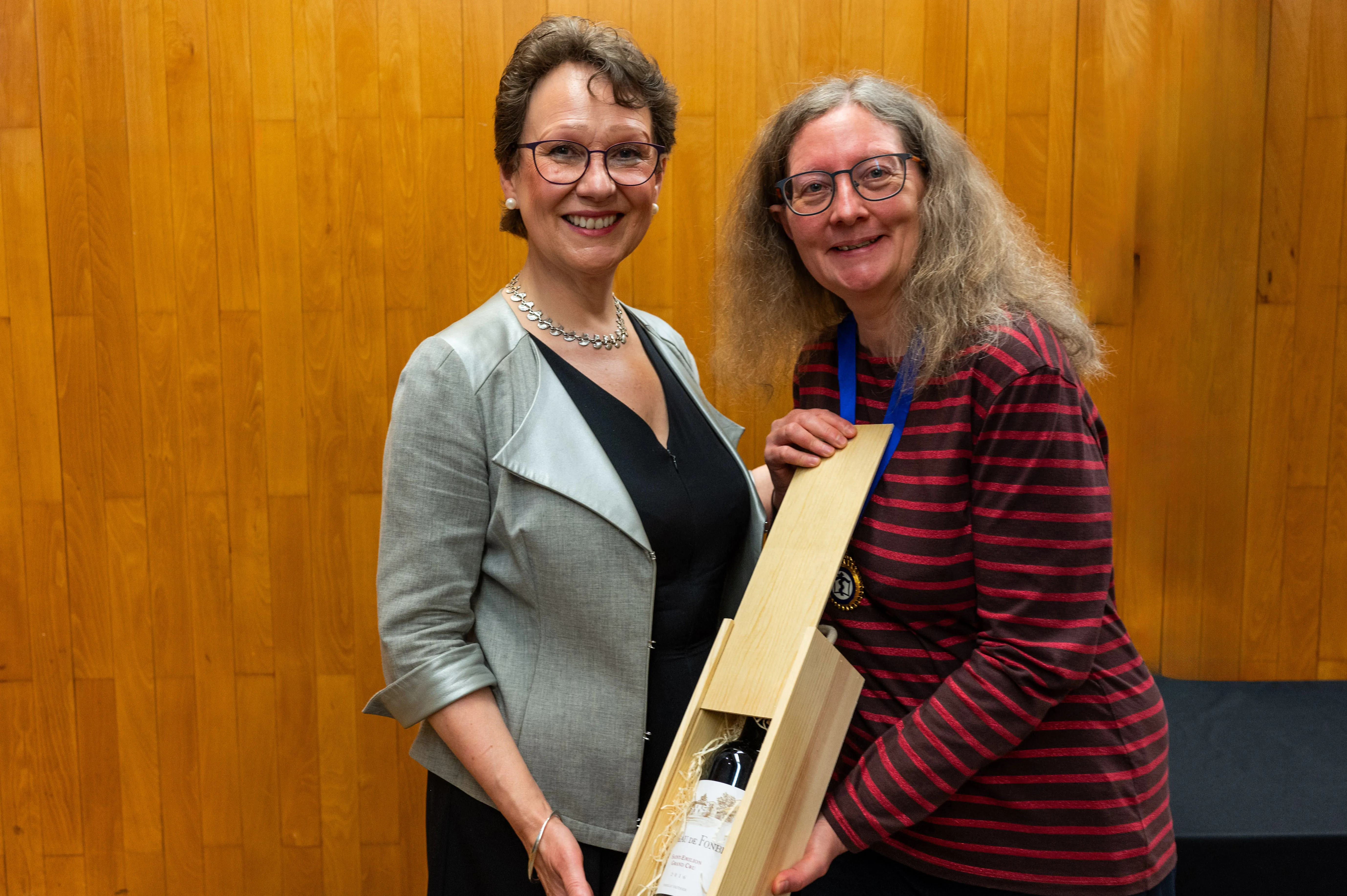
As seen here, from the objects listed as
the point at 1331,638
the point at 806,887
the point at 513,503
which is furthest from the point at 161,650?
the point at 1331,638

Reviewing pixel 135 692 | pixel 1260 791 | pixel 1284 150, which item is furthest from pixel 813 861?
pixel 1284 150

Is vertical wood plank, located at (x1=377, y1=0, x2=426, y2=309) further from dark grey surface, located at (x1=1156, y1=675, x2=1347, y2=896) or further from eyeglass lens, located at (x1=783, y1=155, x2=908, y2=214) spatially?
dark grey surface, located at (x1=1156, y1=675, x2=1347, y2=896)

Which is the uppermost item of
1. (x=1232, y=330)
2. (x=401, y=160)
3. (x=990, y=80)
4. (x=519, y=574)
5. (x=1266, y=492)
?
(x=990, y=80)

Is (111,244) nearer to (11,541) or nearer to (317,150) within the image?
(317,150)

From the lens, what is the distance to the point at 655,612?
1.49m

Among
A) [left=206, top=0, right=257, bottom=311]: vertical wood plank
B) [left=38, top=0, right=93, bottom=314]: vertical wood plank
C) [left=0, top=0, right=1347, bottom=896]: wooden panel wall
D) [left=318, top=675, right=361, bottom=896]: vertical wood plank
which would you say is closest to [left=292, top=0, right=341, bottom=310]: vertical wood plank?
[left=0, top=0, right=1347, bottom=896]: wooden panel wall

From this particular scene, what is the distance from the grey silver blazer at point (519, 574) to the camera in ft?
4.54

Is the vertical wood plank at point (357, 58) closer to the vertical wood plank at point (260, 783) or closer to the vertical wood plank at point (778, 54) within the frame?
the vertical wood plank at point (778, 54)

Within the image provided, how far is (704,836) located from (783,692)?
19cm

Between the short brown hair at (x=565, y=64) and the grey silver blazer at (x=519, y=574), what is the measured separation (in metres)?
0.32

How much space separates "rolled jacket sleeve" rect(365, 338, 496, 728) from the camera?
1.38 m

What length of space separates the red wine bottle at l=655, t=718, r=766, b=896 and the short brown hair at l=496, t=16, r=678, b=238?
0.98 m

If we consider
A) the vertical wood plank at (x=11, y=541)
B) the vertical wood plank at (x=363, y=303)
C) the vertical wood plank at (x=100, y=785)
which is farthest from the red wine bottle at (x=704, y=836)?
the vertical wood plank at (x=11, y=541)

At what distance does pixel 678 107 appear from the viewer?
1.63 meters
